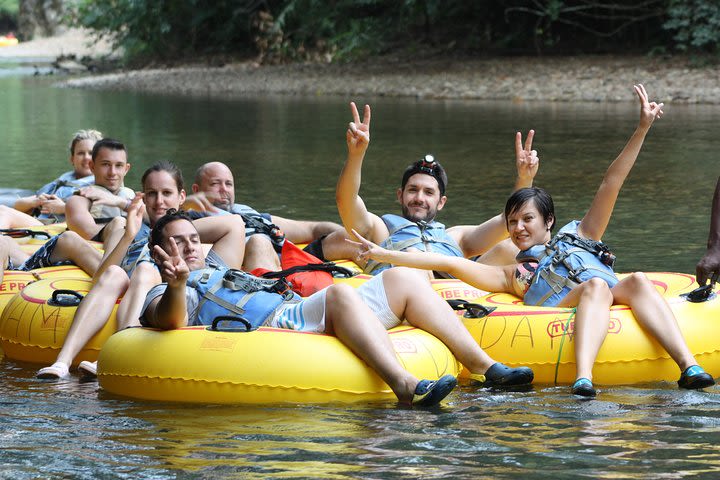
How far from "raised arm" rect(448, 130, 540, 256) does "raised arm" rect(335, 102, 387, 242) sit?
1.87ft

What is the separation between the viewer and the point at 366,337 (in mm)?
5102

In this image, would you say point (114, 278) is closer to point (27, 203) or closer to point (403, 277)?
point (403, 277)

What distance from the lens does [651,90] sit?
22.0m

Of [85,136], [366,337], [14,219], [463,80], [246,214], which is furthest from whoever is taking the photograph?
[463,80]

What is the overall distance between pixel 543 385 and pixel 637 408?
1.85 feet

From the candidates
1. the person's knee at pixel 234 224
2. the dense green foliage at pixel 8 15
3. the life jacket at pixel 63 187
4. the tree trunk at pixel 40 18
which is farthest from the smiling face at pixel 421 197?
the dense green foliage at pixel 8 15

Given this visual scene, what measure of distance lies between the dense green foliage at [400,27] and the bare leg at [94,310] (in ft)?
64.2

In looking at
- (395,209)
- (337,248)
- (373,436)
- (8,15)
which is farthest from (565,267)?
(8,15)

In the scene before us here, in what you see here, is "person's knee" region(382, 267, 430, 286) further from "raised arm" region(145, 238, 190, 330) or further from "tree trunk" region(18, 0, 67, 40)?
"tree trunk" region(18, 0, 67, 40)

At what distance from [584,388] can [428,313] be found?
0.77 m

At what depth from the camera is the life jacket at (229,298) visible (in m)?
5.46

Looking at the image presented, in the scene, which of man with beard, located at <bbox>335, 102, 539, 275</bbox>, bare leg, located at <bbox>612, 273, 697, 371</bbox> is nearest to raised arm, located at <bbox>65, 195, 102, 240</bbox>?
man with beard, located at <bbox>335, 102, 539, 275</bbox>

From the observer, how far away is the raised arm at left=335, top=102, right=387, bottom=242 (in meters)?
6.14

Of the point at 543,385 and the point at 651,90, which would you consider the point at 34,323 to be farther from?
the point at 651,90
